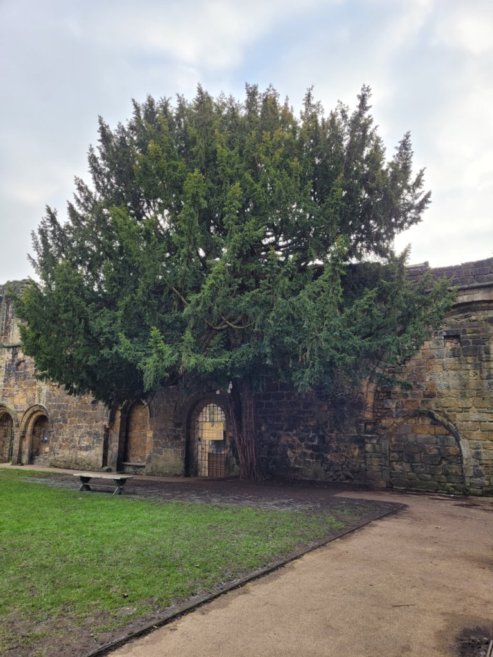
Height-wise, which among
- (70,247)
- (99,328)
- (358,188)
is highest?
(358,188)

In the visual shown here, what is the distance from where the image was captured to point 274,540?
18.8ft

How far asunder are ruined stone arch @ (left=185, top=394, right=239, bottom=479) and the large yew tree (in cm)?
305

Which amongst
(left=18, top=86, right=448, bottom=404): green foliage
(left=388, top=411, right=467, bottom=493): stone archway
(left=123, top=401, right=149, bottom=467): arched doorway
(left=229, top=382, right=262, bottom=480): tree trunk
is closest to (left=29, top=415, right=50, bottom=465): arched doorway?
(left=123, top=401, right=149, bottom=467): arched doorway

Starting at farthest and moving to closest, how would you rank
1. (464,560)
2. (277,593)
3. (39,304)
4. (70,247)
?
(70,247)
(39,304)
(464,560)
(277,593)

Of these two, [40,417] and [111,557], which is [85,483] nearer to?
[111,557]

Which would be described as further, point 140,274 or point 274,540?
point 140,274

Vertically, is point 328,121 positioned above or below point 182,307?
above

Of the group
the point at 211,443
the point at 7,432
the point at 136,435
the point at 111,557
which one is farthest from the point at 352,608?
the point at 7,432

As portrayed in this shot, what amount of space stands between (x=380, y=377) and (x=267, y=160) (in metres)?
5.09

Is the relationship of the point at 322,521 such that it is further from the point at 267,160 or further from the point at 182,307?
the point at 267,160

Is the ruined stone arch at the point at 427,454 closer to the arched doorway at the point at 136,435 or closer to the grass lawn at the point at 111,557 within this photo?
the grass lawn at the point at 111,557

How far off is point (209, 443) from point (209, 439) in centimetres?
11

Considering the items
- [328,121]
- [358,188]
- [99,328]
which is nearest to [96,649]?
[99,328]

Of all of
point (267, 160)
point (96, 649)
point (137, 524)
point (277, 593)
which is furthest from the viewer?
point (267, 160)
